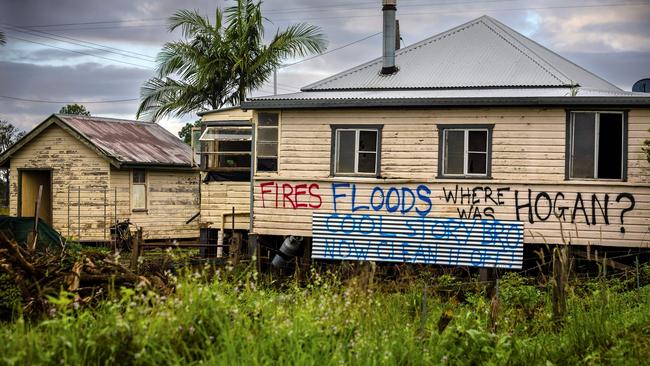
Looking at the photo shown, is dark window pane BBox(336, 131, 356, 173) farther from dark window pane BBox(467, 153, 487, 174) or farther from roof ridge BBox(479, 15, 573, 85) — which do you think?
roof ridge BBox(479, 15, 573, 85)

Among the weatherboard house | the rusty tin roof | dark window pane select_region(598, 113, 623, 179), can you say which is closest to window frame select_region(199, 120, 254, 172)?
the weatherboard house

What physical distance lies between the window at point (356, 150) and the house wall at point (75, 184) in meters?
10.4

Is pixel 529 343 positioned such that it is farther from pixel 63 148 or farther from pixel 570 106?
pixel 63 148

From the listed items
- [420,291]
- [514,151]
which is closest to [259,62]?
[514,151]

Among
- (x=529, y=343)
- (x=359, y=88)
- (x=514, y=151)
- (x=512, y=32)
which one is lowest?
(x=529, y=343)

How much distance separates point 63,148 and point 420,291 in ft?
60.6

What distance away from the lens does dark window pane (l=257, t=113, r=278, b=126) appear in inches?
823

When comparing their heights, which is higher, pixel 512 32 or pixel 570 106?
pixel 512 32

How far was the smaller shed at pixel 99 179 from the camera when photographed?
27891 millimetres

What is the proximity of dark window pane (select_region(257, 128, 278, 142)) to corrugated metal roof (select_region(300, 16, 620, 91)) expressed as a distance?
172 centimetres

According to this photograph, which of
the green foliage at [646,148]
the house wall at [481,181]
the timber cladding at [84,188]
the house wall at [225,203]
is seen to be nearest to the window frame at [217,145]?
the house wall at [225,203]

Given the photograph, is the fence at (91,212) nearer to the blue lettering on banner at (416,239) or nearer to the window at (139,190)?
the window at (139,190)

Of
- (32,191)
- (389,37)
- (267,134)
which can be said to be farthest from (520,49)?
(32,191)

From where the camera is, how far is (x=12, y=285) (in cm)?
1104
